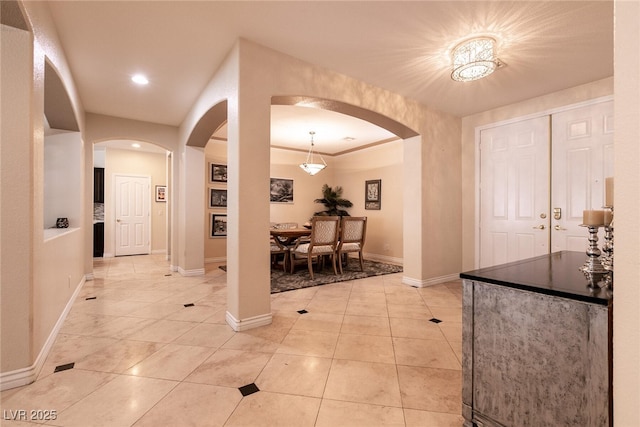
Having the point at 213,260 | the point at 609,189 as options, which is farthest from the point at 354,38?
the point at 213,260

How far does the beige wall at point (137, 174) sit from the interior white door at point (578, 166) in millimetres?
7829

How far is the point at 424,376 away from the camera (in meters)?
1.85

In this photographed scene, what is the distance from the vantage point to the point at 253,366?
1.96 m

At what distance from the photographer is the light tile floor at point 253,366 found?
1.50m

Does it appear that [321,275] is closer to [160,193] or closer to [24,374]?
[24,374]

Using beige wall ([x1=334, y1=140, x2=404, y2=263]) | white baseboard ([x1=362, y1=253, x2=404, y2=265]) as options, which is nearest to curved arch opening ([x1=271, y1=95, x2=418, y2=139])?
beige wall ([x1=334, y1=140, x2=404, y2=263])

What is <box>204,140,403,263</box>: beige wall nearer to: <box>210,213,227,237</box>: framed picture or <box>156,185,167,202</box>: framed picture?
<box>210,213,227,237</box>: framed picture

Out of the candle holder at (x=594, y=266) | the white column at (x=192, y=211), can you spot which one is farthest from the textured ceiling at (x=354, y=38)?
the candle holder at (x=594, y=266)

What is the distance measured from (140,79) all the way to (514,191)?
5060 mm

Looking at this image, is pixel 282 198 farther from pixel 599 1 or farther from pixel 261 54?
pixel 599 1

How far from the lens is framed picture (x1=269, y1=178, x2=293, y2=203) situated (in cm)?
696

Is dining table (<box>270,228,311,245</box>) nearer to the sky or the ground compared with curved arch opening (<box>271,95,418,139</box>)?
nearer to the ground

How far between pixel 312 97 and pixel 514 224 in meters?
3.27

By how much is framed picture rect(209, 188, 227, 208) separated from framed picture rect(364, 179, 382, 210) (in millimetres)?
3332
